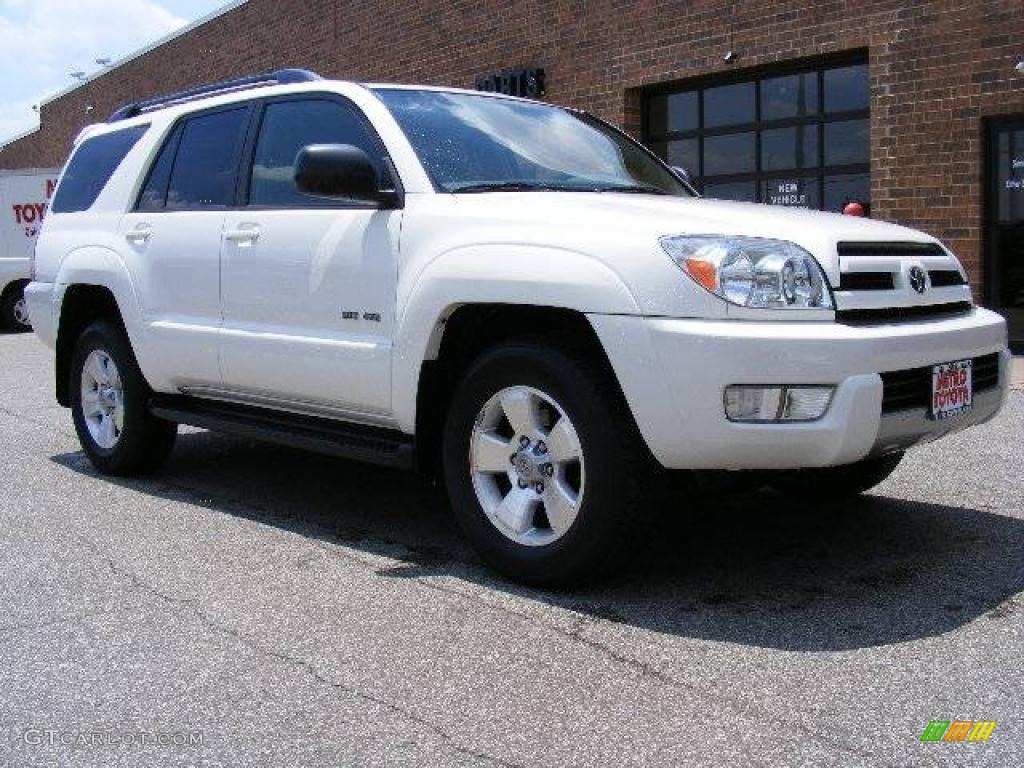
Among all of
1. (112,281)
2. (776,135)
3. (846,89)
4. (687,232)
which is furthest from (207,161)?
(776,135)

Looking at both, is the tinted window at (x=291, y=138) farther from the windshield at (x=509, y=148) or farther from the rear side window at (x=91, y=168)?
the rear side window at (x=91, y=168)

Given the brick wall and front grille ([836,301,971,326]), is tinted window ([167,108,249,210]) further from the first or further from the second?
the brick wall

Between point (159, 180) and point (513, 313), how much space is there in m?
2.59

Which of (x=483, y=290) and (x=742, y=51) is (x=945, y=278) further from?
(x=742, y=51)

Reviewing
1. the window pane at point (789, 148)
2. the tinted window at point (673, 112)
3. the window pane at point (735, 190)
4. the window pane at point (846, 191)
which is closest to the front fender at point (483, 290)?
the window pane at point (846, 191)

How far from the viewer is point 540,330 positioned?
4254mm

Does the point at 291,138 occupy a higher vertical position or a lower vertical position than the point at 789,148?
lower

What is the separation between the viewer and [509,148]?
4.96 meters

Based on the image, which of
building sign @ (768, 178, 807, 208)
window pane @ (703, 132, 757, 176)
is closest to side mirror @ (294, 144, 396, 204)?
building sign @ (768, 178, 807, 208)

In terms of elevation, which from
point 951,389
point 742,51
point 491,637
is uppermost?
point 742,51

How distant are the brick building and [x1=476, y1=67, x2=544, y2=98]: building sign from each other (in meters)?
0.09

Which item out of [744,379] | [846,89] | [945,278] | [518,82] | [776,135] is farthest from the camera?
[518,82]

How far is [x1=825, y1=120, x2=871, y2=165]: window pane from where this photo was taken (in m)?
12.2

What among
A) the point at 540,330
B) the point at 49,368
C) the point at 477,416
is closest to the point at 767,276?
the point at 540,330
